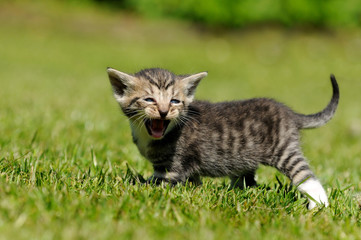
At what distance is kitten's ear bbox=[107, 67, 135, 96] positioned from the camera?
3.77m

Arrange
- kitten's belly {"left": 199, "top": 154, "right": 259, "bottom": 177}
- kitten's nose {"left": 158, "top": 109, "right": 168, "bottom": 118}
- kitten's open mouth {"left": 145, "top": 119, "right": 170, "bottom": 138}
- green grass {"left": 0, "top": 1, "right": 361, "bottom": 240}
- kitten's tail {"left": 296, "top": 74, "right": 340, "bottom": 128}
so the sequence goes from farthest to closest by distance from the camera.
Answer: kitten's tail {"left": 296, "top": 74, "right": 340, "bottom": 128}, kitten's belly {"left": 199, "top": 154, "right": 259, "bottom": 177}, kitten's open mouth {"left": 145, "top": 119, "right": 170, "bottom": 138}, kitten's nose {"left": 158, "top": 109, "right": 168, "bottom": 118}, green grass {"left": 0, "top": 1, "right": 361, "bottom": 240}

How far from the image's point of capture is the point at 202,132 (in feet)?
12.8

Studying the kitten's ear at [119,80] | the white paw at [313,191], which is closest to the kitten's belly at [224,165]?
the white paw at [313,191]

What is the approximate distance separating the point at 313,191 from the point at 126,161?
6.63 ft

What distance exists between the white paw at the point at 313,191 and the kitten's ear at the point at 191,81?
1.34 metres

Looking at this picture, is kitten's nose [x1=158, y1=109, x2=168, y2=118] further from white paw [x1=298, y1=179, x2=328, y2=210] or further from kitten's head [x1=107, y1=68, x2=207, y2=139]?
white paw [x1=298, y1=179, x2=328, y2=210]

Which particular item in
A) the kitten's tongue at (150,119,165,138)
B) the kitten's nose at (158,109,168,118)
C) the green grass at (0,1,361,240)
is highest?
the kitten's nose at (158,109,168,118)

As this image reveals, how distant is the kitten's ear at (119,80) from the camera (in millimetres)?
3768

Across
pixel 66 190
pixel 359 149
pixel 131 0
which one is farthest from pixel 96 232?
pixel 131 0

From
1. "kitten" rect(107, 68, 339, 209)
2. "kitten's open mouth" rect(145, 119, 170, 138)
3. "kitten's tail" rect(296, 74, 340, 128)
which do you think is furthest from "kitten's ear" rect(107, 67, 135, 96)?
"kitten's tail" rect(296, 74, 340, 128)

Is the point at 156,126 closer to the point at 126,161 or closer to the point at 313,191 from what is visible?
the point at 126,161

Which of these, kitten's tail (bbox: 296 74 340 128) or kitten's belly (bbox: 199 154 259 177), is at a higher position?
kitten's tail (bbox: 296 74 340 128)

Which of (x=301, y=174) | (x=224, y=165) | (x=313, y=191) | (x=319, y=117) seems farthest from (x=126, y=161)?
(x=319, y=117)

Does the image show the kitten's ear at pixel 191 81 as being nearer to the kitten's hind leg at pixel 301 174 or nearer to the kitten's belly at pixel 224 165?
the kitten's belly at pixel 224 165
